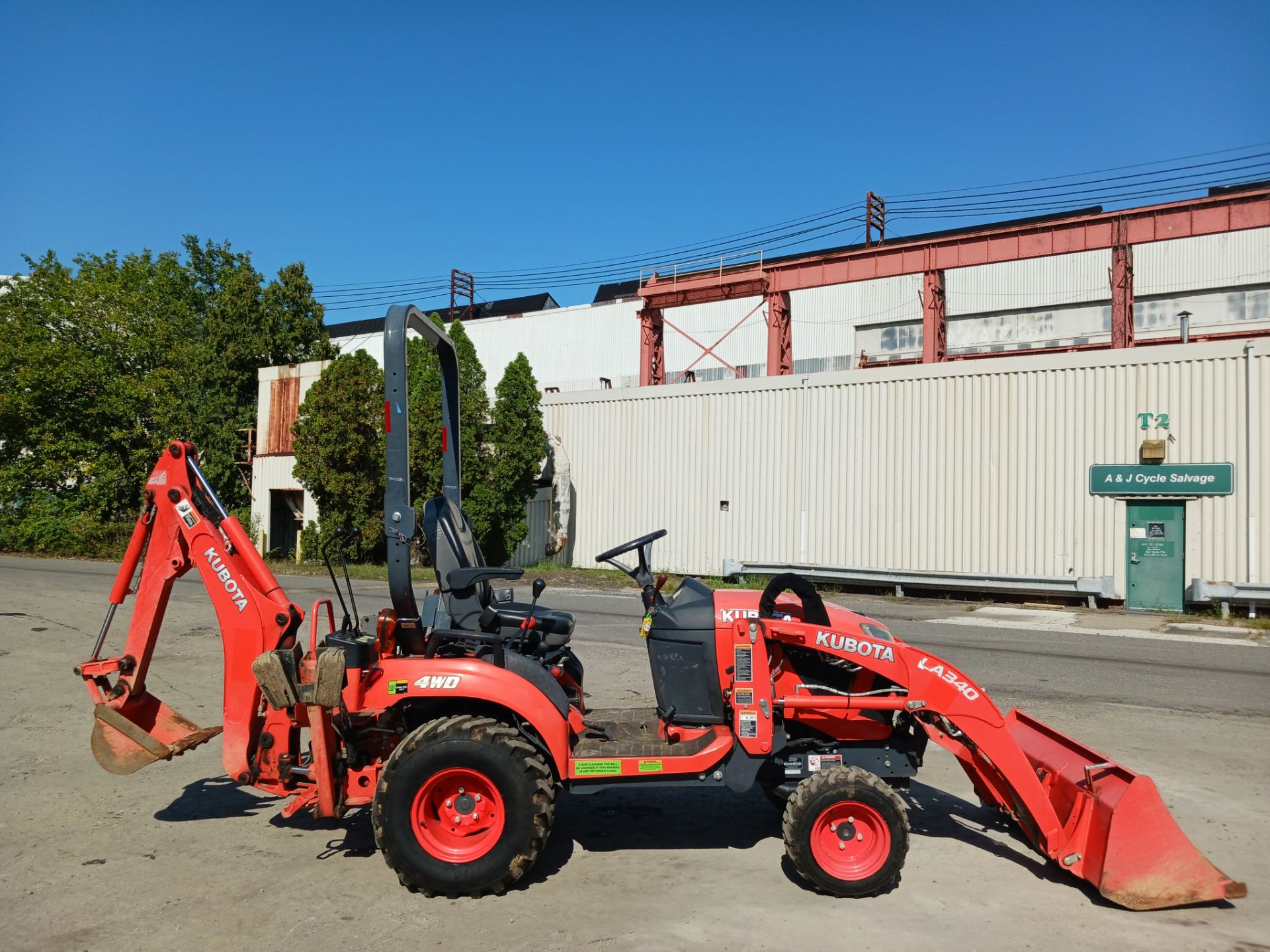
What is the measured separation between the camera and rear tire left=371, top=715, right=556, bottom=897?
4.21 meters

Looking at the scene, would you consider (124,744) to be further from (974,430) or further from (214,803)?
(974,430)

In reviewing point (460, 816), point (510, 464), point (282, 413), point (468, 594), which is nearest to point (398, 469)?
point (468, 594)

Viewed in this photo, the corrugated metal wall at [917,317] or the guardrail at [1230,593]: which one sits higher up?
the corrugated metal wall at [917,317]

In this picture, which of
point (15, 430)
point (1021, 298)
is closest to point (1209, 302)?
point (1021, 298)

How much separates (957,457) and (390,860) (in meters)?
17.3

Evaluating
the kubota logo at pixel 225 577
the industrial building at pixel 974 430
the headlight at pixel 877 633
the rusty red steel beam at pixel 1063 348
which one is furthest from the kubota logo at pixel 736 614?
the rusty red steel beam at pixel 1063 348

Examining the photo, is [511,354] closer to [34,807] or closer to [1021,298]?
[1021,298]

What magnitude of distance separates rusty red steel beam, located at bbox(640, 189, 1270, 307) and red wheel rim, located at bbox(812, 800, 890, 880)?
70.3ft

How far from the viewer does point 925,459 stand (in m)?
19.9

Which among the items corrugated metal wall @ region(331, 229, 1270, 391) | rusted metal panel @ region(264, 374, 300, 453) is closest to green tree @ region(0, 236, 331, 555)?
rusted metal panel @ region(264, 374, 300, 453)

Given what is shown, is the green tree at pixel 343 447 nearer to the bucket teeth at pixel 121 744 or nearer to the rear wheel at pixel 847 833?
the bucket teeth at pixel 121 744

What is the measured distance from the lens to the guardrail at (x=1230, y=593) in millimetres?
15836

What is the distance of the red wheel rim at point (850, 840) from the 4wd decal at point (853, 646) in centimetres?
68

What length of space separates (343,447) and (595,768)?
21.9 m
